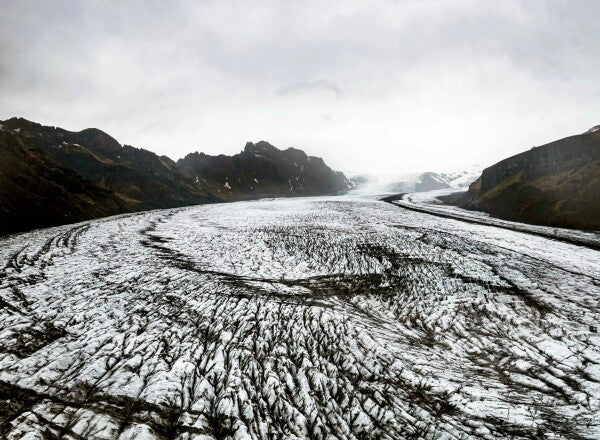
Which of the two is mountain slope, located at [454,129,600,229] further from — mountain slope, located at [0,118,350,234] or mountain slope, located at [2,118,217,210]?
mountain slope, located at [2,118,217,210]

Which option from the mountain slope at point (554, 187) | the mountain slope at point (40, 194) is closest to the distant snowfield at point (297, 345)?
the mountain slope at point (40, 194)

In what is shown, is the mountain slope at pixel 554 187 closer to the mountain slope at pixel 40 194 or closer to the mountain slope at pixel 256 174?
the mountain slope at pixel 40 194

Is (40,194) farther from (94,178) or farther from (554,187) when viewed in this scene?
(554,187)

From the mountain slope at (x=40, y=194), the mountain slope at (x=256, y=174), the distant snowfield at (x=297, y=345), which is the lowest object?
the distant snowfield at (x=297, y=345)

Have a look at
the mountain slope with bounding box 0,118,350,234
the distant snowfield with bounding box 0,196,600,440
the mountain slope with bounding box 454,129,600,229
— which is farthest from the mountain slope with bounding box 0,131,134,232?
the mountain slope with bounding box 454,129,600,229

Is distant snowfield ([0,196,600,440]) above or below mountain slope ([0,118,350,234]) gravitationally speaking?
below

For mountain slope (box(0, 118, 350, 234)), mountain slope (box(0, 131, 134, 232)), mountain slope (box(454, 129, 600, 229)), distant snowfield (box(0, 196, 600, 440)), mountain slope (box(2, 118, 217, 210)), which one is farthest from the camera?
mountain slope (box(2, 118, 217, 210))
